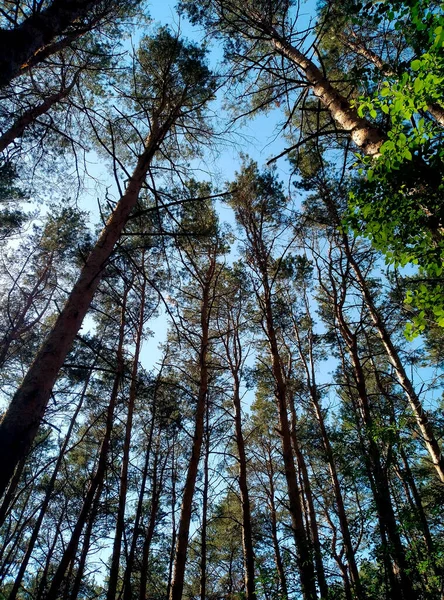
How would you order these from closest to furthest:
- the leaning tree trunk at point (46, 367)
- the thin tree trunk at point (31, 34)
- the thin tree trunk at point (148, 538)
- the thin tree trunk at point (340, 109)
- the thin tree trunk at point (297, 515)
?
the leaning tree trunk at point (46, 367) → the thin tree trunk at point (31, 34) → the thin tree trunk at point (340, 109) → the thin tree trunk at point (297, 515) → the thin tree trunk at point (148, 538)

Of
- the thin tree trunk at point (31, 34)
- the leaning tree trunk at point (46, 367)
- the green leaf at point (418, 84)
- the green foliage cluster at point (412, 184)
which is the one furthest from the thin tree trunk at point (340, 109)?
the thin tree trunk at point (31, 34)

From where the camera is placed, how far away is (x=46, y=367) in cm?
253

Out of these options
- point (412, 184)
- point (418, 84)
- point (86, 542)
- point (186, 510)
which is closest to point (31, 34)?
point (418, 84)

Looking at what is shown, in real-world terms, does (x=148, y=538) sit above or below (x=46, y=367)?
above

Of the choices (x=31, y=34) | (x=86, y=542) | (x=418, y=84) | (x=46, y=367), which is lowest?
(x=46, y=367)

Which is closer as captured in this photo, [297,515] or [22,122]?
[297,515]

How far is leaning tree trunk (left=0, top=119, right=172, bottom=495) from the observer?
2.08 meters

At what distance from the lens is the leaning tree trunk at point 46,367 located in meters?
2.08

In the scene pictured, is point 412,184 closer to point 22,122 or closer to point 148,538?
point 22,122

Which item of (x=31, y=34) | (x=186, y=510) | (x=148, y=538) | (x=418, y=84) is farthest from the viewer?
(x=148, y=538)

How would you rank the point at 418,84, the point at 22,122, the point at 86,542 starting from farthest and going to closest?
the point at 86,542 → the point at 22,122 → the point at 418,84

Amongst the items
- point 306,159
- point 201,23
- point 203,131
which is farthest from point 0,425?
point 306,159

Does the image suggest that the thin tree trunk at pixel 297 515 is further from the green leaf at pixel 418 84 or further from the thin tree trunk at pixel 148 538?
the green leaf at pixel 418 84

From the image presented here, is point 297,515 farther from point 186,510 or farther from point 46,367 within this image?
point 46,367
